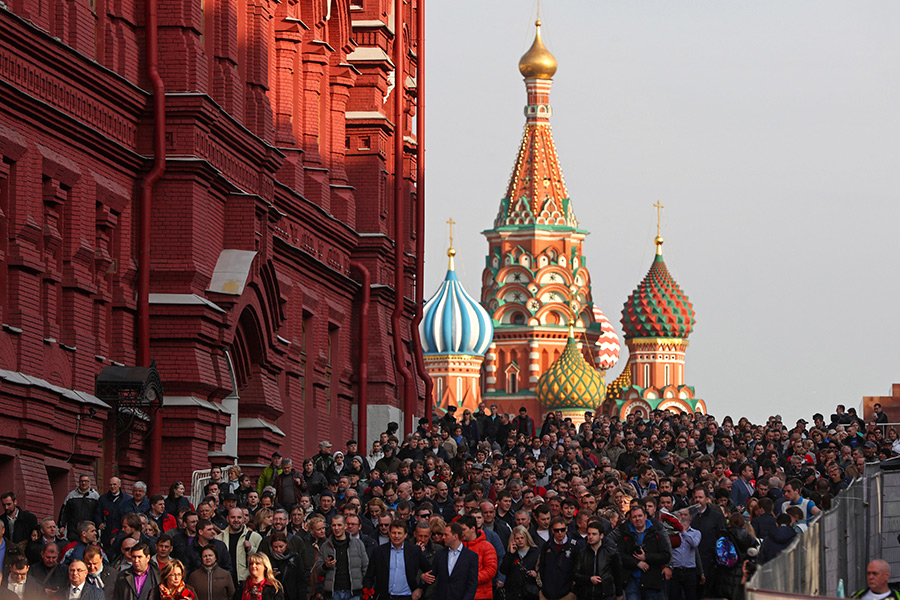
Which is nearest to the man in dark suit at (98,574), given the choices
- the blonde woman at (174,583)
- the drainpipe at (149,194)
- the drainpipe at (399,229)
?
the blonde woman at (174,583)

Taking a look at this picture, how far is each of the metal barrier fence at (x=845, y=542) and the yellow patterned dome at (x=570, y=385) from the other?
9538 cm

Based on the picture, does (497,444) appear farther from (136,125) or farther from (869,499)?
(869,499)

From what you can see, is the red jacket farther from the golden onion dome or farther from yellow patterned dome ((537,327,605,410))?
the golden onion dome

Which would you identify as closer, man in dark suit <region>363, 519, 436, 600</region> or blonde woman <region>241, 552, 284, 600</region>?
blonde woman <region>241, 552, 284, 600</region>

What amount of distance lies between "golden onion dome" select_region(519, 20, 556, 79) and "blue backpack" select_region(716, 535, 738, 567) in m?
109

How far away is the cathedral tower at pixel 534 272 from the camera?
125562mm

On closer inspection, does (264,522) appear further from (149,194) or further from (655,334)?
(655,334)

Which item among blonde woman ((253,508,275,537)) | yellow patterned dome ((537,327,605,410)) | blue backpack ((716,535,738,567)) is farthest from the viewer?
yellow patterned dome ((537,327,605,410))

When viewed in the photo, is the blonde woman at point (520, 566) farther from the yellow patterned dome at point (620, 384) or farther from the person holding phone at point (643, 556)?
the yellow patterned dome at point (620, 384)

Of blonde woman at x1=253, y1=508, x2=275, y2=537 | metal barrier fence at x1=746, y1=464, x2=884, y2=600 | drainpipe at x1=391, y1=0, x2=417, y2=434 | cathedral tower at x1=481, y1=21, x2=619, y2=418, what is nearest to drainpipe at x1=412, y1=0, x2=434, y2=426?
drainpipe at x1=391, y1=0, x2=417, y2=434

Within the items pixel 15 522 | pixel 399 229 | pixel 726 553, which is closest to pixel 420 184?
pixel 399 229

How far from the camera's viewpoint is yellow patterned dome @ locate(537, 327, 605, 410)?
11525 centimetres

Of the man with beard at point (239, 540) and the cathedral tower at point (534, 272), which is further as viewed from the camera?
the cathedral tower at point (534, 272)

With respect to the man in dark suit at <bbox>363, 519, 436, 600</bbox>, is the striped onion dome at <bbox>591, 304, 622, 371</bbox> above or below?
above
